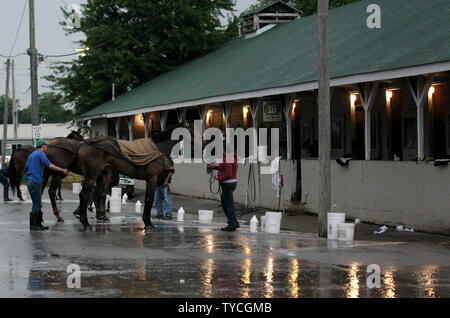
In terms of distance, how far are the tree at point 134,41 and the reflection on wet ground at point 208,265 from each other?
27.6 metres

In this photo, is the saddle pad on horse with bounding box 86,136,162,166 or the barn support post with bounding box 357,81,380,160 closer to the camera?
the saddle pad on horse with bounding box 86,136,162,166

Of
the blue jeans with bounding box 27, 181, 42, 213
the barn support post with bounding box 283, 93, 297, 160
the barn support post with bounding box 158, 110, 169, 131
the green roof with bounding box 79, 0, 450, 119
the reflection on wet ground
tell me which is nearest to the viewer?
the reflection on wet ground

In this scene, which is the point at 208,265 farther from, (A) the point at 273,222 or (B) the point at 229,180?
(B) the point at 229,180

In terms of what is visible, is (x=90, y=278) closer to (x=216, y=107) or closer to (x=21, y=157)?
(x=21, y=157)

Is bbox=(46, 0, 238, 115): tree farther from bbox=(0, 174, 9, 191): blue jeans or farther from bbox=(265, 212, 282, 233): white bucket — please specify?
bbox=(265, 212, 282, 233): white bucket

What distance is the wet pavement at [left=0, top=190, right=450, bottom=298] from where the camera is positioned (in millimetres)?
10148

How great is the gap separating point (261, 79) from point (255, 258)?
12649 millimetres

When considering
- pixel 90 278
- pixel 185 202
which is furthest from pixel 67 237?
pixel 185 202

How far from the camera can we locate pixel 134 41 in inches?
1752

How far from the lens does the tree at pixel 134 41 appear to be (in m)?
44.4

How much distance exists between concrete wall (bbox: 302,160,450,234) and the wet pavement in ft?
5.54

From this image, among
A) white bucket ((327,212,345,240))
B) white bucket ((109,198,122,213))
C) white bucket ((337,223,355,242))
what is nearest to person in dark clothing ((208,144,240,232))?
white bucket ((327,212,345,240))

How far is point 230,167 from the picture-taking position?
1834 cm

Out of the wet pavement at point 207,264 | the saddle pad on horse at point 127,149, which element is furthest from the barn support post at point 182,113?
the wet pavement at point 207,264
